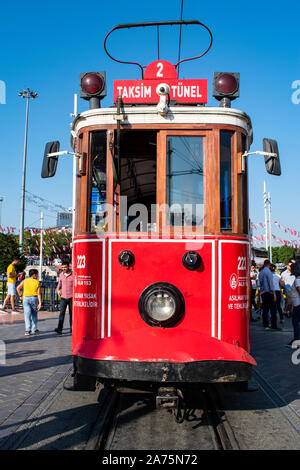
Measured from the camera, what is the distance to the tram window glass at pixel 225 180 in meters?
4.50

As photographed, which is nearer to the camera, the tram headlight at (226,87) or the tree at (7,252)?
the tram headlight at (226,87)

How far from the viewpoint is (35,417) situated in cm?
447

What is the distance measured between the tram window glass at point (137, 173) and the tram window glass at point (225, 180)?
730 millimetres

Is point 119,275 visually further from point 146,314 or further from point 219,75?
point 219,75

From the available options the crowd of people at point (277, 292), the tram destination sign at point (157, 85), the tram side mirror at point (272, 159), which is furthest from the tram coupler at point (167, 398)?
the crowd of people at point (277, 292)

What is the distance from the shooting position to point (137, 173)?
5594 millimetres

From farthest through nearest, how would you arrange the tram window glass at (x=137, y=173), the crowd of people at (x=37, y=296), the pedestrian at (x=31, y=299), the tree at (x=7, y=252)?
the tree at (x=7, y=252)
the pedestrian at (x=31, y=299)
the crowd of people at (x=37, y=296)
the tram window glass at (x=137, y=173)

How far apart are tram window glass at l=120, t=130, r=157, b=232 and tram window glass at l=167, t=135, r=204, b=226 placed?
0.24m

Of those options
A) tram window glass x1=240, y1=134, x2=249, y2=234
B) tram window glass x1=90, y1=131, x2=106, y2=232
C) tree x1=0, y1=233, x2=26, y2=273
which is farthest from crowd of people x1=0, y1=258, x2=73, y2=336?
tree x1=0, y1=233, x2=26, y2=273

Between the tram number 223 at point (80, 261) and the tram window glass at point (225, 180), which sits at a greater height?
the tram window glass at point (225, 180)

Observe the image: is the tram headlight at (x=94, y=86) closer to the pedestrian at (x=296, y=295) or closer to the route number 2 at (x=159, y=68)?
the route number 2 at (x=159, y=68)

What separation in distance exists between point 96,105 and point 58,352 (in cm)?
504

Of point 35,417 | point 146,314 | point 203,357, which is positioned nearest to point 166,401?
point 203,357

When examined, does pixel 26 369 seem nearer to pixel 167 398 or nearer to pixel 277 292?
pixel 167 398
